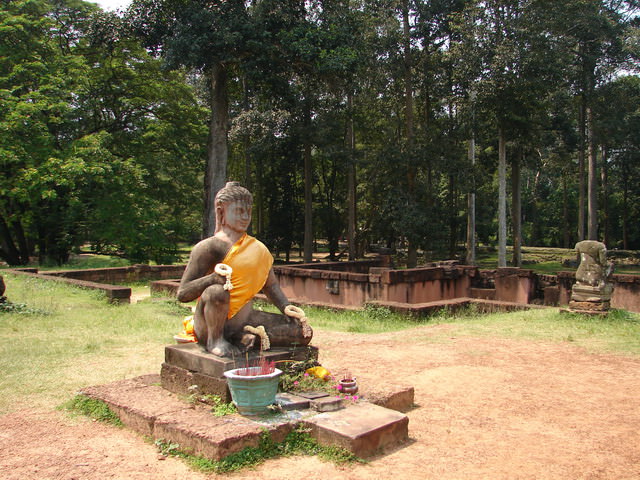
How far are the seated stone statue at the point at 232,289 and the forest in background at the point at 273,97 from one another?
1121cm

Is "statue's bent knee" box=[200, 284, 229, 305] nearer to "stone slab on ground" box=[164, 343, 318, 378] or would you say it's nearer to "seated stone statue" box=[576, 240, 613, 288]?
"stone slab on ground" box=[164, 343, 318, 378]

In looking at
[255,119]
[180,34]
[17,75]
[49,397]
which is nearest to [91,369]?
[49,397]

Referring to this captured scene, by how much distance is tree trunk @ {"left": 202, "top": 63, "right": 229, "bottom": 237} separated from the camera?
1650 cm

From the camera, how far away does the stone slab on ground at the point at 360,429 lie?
3.73m

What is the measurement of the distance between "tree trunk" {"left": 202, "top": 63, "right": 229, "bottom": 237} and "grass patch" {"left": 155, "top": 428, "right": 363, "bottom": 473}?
42.5 ft

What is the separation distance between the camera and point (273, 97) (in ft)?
61.0

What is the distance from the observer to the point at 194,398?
438 centimetres

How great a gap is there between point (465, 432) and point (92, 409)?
3059 millimetres

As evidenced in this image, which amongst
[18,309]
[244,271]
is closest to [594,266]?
[244,271]

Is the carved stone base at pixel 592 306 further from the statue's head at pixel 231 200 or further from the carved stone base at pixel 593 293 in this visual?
the statue's head at pixel 231 200

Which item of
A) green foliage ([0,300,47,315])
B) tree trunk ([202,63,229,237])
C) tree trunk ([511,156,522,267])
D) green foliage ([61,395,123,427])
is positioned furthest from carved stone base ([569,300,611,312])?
tree trunk ([511,156,522,267])

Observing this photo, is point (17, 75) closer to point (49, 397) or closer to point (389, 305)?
point (389, 305)

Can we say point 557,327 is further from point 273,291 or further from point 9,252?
point 9,252

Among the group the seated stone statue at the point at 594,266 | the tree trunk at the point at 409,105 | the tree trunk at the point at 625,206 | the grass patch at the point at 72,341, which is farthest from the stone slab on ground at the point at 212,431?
the tree trunk at the point at 625,206
